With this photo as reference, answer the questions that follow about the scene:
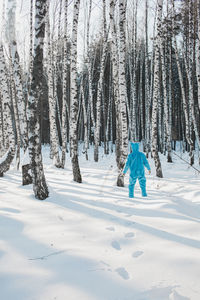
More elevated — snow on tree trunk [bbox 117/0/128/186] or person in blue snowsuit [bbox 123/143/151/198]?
snow on tree trunk [bbox 117/0/128/186]

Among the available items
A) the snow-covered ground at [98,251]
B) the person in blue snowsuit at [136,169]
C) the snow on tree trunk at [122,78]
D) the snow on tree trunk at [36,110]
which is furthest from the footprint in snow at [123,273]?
the snow on tree trunk at [122,78]

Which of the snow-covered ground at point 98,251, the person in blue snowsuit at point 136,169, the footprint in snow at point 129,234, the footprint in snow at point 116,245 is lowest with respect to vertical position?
the footprint in snow at point 116,245

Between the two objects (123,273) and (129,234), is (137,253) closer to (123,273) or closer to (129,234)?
(123,273)

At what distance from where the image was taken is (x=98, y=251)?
2.57m

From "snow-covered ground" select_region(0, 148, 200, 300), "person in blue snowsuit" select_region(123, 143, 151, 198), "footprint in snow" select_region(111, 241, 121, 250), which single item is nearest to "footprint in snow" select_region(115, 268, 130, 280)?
"snow-covered ground" select_region(0, 148, 200, 300)

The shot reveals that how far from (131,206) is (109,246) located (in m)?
1.87

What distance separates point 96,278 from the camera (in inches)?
79.4

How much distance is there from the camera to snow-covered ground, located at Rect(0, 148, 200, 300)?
6.05 feet

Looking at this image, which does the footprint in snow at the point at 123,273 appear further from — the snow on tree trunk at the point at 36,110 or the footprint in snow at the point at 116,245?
the snow on tree trunk at the point at 36,110

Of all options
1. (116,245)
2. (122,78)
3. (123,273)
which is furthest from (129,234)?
(122,78)

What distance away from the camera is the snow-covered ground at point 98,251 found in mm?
1844

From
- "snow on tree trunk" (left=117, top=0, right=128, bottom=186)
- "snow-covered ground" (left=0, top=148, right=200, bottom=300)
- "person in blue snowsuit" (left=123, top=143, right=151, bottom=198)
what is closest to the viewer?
"snow-covered ground" (left=0, top=148, right=200, bottom=300)

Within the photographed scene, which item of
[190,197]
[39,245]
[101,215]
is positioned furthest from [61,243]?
[190,197]

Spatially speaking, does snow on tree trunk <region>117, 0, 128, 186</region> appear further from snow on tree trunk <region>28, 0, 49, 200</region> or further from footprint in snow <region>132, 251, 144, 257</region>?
footprint in snow <region>132, 251, 144, 257</region>
